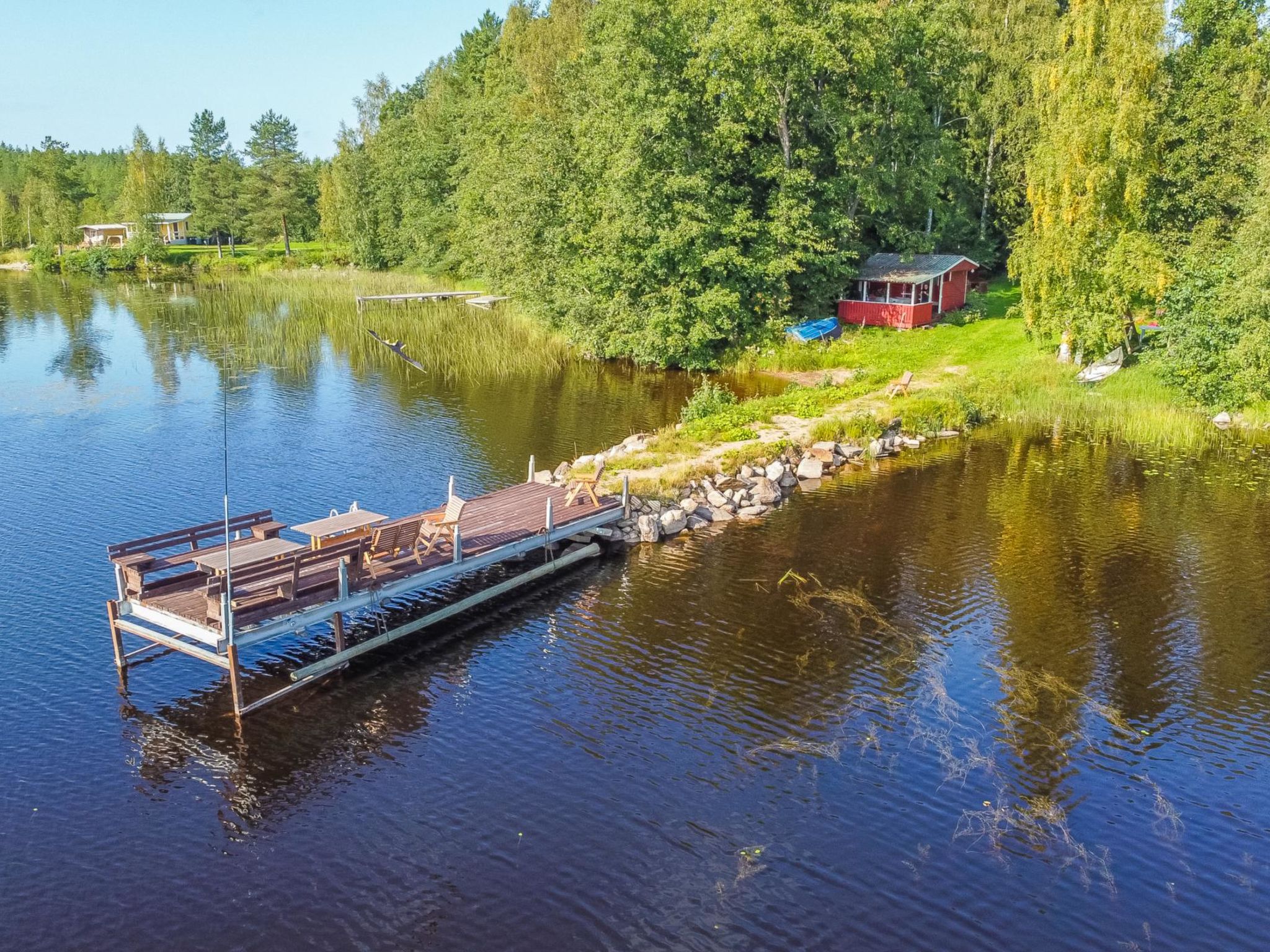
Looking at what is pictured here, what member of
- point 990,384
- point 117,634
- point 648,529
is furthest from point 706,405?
point 117,634

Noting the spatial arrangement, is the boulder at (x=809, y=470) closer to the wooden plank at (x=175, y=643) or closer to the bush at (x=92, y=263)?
the wooden plank at (x=175, y=643)

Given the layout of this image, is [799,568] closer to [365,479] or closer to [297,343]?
[365,479]

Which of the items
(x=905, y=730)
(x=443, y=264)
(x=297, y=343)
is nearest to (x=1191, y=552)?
(x=905, y=730)

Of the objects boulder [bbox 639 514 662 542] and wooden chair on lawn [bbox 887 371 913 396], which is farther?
wooden chair on lawn [bbox 887 371 913 396]

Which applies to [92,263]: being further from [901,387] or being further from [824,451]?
[824,451]

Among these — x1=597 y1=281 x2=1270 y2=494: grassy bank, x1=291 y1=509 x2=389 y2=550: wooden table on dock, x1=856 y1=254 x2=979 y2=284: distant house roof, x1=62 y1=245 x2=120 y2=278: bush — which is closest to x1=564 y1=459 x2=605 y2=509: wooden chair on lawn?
x1=597 y1=281 x2=1270 y2=494: grassy bank

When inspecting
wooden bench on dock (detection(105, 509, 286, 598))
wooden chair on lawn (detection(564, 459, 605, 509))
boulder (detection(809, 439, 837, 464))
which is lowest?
boulder (detection(809, 439, 837, 464))

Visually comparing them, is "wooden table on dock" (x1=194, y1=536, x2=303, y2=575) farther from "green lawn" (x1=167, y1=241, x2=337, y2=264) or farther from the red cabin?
"green lawn" (x1=167, y1=241, x2=337, y2=264)
